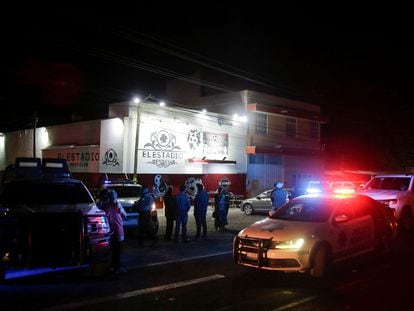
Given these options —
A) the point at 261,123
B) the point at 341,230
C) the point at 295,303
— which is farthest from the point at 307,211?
the point at 261,123

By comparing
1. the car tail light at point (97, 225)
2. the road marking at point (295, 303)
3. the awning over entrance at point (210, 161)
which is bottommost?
the road marking at point (295, 303)

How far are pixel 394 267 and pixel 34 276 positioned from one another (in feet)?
24.3

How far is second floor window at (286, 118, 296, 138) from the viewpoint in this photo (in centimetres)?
3575

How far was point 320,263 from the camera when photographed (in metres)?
8.46

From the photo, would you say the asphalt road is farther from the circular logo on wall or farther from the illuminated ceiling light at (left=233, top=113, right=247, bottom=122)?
the illuminated ceiling light at (left=233, top=113, right=247, bottom=122)

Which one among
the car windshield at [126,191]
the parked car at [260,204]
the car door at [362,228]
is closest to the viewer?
the car door at [362,228]

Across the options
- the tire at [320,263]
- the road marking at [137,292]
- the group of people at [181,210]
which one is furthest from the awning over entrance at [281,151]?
the tire at [320,263]

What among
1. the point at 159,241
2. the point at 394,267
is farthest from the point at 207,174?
the point at 394,267

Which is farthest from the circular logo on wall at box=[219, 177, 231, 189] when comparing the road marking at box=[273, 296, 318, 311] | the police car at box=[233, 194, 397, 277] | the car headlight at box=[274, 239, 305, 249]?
the road marking at box=[273, 296, 318, 311]

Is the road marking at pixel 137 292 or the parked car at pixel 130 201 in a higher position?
the parked car at pixel 130 201

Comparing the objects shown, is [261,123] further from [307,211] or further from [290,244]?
[290,244]

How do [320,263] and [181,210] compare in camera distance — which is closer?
[320,263]

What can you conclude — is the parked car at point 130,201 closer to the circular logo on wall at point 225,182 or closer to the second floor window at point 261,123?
the circular logo on wall at point 225,182

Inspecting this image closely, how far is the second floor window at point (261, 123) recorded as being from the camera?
108 ft
